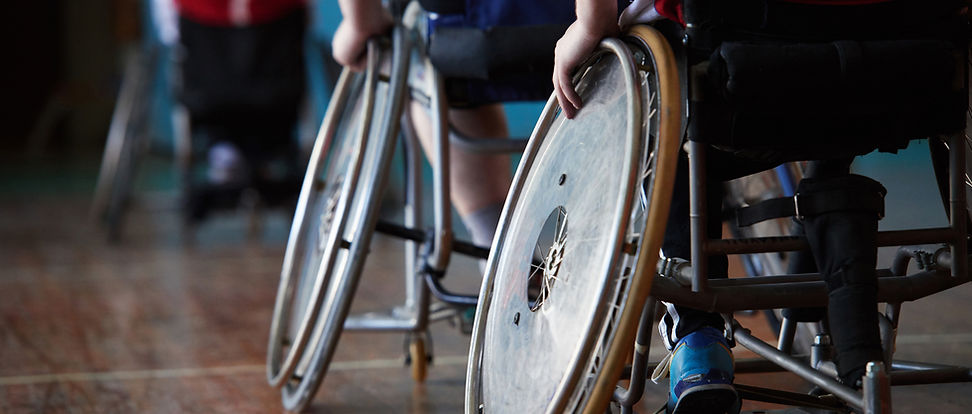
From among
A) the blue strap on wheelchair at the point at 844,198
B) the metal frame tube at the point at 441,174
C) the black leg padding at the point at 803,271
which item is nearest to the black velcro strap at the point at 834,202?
the blue strap on wheelchair at the point at 844,198

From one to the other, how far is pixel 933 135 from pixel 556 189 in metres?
0.37

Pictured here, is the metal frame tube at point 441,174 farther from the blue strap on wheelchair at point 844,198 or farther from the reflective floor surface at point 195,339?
the blue strap on wheelchair at point 844,198

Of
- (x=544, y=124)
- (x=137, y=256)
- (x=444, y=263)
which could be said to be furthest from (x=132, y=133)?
(x=544, y=124)

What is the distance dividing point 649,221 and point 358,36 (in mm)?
893

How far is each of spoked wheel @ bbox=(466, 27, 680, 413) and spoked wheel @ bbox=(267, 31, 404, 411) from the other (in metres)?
0.40

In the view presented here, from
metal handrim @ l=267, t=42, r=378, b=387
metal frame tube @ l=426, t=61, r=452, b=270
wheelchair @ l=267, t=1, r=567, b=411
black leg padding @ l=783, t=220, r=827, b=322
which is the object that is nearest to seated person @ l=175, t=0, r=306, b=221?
wheelchair @ l=267, t=1, r=567, b=411

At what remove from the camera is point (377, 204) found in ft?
5.12

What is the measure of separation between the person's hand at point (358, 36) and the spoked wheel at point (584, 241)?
59 cm

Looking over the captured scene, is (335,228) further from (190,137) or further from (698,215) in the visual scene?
(190,137)

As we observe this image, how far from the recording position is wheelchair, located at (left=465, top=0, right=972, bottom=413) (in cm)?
95

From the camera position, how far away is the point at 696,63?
1.04m

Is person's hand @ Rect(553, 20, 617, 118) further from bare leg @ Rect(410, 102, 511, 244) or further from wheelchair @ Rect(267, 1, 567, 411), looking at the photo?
bare leg @ Rect(410, 102, 511, 244)

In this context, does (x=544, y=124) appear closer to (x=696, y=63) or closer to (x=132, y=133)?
(x=696, y=63)

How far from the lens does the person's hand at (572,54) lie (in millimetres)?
1105
